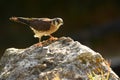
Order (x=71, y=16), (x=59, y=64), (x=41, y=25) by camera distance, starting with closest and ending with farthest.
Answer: (x=59, y=64), (x=41, y=25), (x=71, y=16)

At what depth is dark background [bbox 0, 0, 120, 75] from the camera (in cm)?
1517

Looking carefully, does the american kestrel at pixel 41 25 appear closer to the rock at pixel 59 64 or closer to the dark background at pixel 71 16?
the rock at pixel 59 64

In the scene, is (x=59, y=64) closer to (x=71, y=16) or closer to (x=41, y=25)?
(x=41, y=25)

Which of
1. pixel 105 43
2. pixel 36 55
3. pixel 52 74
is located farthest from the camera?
pixel 105 43

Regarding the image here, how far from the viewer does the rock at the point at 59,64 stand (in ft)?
17.7

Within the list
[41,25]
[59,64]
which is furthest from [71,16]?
[59,64]

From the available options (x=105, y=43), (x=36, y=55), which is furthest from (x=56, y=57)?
(x=105, y=43)

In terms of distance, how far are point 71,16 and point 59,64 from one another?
393 inches

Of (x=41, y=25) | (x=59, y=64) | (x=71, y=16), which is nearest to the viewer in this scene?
(x=59, y=64)

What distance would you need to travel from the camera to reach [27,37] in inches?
599

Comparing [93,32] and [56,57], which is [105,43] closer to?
[93,32]

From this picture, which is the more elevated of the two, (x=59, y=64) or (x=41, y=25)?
(x=41, y=25)

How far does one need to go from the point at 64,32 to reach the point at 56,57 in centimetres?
966

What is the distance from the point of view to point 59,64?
18.0 feet
